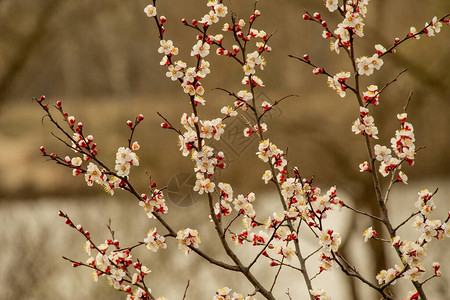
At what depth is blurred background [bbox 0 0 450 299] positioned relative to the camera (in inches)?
91.5

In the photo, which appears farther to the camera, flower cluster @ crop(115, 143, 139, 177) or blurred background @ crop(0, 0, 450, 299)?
blurred background @ crop(0, 0, 450, 299)

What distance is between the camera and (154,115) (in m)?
2.71

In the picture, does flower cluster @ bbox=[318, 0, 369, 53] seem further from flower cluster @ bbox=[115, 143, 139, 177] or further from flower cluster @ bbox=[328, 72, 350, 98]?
flower cluster @ bbox=[115, 143, 139, 177]

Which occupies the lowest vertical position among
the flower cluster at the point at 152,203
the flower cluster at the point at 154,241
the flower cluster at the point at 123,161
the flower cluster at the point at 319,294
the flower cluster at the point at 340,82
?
the flower cluster at the point at 319,294

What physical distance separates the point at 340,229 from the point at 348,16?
1723mm

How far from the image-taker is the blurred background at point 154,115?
2.32 meters

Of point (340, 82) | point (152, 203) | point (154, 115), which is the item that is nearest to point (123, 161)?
point (152, 203)

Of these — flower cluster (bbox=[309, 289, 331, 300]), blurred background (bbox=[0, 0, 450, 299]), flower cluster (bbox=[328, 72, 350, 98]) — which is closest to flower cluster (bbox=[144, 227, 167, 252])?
flower cluster (bbox=[309, 289, 331, 300])

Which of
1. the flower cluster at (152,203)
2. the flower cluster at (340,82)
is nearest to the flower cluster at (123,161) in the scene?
the flower cluster at (152,203)

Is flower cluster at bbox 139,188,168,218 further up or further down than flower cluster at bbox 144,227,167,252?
further up

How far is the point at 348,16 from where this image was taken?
2.97 feet

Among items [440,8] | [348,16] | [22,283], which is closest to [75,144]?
[348,16]

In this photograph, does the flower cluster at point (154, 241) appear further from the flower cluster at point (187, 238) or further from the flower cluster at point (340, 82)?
the flower cluster at point (340, 82)

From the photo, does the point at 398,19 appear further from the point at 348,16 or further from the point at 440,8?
the point at 348,16
